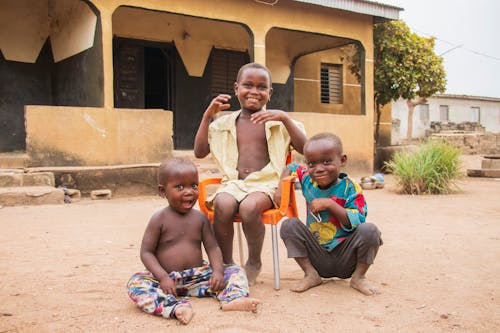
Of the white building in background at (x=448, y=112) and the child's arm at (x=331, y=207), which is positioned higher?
the white building in background at (x=448, y=112)

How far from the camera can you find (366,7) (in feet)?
32.2

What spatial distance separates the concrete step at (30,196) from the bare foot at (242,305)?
14.3ft

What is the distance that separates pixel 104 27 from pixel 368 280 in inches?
232

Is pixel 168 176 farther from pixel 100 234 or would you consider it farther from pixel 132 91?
pixel 132 91

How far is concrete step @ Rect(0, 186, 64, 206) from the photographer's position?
5.70 meters

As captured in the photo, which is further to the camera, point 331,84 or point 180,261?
point 331,84

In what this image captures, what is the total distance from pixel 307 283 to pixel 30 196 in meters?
4.33

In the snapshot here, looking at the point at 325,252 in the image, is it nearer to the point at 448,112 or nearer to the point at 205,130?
the point at 205,130

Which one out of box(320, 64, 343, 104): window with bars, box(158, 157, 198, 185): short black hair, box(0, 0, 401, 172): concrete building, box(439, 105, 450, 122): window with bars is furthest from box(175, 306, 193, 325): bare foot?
box(439, 105, 450, 122): window with bars

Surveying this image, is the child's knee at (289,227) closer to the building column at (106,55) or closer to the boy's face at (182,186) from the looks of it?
the boy's face at (182,186)

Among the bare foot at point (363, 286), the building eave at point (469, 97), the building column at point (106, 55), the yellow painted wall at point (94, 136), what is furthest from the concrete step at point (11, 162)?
the building eave at point (469, 97)

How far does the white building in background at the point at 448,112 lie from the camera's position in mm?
26672

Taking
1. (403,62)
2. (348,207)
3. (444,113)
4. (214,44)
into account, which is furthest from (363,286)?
(444,113)

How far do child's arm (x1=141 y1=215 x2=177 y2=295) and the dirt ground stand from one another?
156mm
